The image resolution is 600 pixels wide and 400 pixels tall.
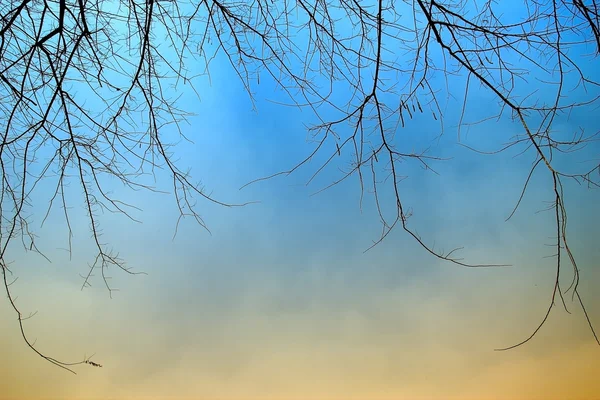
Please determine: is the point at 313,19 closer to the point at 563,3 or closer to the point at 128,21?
the point at 128,21

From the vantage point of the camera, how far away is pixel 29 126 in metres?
1.23

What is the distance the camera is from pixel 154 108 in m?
1.27

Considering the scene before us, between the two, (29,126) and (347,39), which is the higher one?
(347,39)

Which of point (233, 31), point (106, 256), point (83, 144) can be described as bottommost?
point (106, 256)

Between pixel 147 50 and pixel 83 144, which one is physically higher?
pixel 147 50

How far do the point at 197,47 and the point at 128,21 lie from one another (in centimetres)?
21

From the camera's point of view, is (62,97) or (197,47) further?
(197,47)

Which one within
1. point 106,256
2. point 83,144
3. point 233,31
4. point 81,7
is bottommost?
point 106,256

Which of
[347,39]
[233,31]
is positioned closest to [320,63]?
[347,39]

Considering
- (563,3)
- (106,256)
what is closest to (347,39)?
(563,3)

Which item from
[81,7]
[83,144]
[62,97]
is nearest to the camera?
[81,7]

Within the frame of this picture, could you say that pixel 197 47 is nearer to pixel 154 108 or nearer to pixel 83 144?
pixel 154 108

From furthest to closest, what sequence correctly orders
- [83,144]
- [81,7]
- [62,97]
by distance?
[83,144], [62,97], [81,7]

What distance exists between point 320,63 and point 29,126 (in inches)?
36.4
